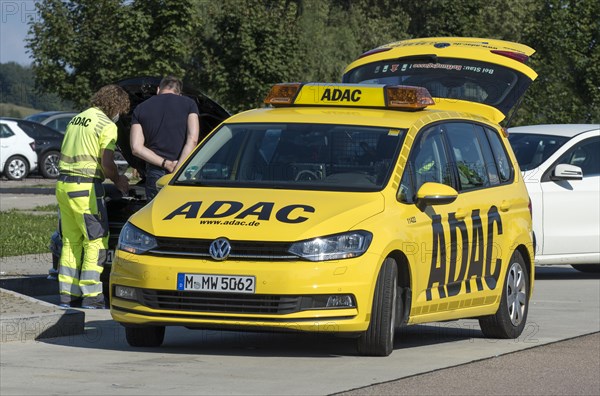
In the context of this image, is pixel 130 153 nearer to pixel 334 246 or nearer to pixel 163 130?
pixel 163 130

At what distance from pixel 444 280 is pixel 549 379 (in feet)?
4.63

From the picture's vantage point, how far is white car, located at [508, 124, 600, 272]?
51.0 ft

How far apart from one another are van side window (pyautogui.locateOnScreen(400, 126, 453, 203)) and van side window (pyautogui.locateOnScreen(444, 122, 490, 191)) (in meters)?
0.18

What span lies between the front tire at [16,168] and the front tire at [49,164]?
1.51ft

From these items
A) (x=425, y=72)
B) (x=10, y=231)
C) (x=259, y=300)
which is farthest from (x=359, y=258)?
(x=10, y=231)

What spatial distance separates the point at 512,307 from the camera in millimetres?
10898

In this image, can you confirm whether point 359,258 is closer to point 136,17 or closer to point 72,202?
point 72,202

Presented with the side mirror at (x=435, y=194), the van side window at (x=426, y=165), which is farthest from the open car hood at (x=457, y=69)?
the side mirror at (x=435, y=194)

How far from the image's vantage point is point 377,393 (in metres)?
7.73

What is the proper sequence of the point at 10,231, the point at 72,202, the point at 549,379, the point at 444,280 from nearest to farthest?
1. the point at 549,379
2. the point at 444,280
3. the point at 72,202
4. the point at 10,231

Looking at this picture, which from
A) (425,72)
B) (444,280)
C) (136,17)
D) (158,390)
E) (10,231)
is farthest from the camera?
(136,17)

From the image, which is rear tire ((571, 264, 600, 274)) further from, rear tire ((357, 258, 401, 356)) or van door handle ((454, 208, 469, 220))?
rear tire ((357, 258, 401, 356))

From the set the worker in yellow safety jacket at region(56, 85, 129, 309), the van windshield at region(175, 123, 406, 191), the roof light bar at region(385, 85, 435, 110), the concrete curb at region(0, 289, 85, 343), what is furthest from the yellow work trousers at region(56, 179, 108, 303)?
the roof light bar at region(385, 85, 435, 110)

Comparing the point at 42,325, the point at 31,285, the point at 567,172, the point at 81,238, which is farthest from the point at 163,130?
the point at 567,172
